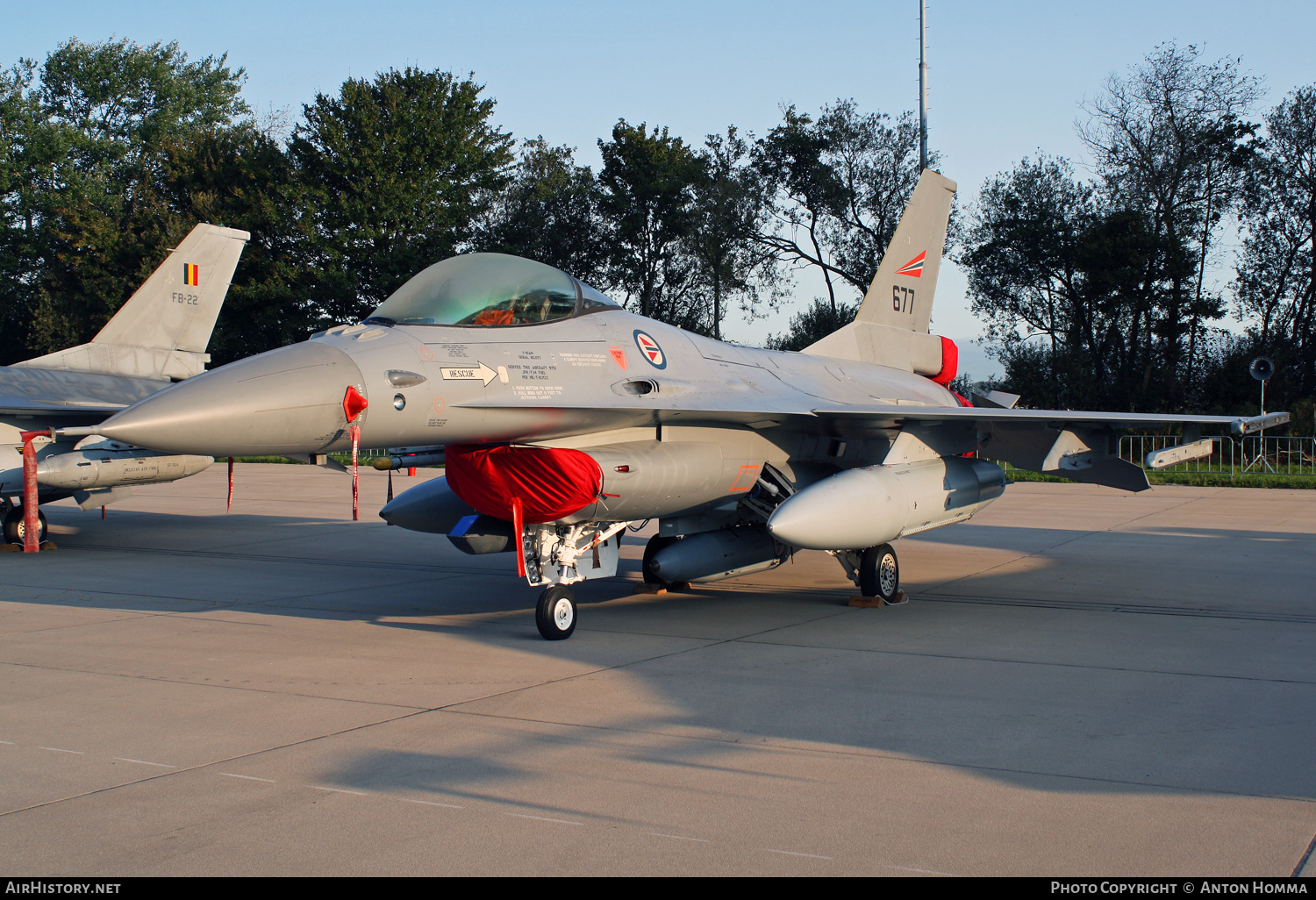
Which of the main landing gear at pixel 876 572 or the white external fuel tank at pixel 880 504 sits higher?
the white external fuel tank at pixel 880 504

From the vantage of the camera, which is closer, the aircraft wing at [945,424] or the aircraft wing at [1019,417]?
the aircraft wing at [945,424]

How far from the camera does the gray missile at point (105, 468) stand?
12.2 meters

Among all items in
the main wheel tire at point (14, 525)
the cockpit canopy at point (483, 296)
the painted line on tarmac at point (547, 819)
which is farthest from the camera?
the main wheel tire at point (14, 525)

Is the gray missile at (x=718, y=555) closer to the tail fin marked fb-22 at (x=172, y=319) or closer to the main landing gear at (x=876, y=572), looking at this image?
the main landing gear at (x=876, y=572)

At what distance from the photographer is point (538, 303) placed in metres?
7.38

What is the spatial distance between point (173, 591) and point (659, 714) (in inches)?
252

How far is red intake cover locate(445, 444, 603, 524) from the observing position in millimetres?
7160

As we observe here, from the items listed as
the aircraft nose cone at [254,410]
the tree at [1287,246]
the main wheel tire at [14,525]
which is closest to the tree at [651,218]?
the tree at [1287,246]

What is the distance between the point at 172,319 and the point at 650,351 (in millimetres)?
10031

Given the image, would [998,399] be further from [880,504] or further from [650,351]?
[650,351]

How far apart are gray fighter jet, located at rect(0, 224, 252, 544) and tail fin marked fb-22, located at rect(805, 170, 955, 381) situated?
7.80 meters

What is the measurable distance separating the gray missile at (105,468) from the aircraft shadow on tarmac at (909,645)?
2.99ft

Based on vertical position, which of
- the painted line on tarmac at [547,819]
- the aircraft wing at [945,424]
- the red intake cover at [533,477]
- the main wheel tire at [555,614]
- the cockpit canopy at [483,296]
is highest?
the cockpit canopy at [483,296]
